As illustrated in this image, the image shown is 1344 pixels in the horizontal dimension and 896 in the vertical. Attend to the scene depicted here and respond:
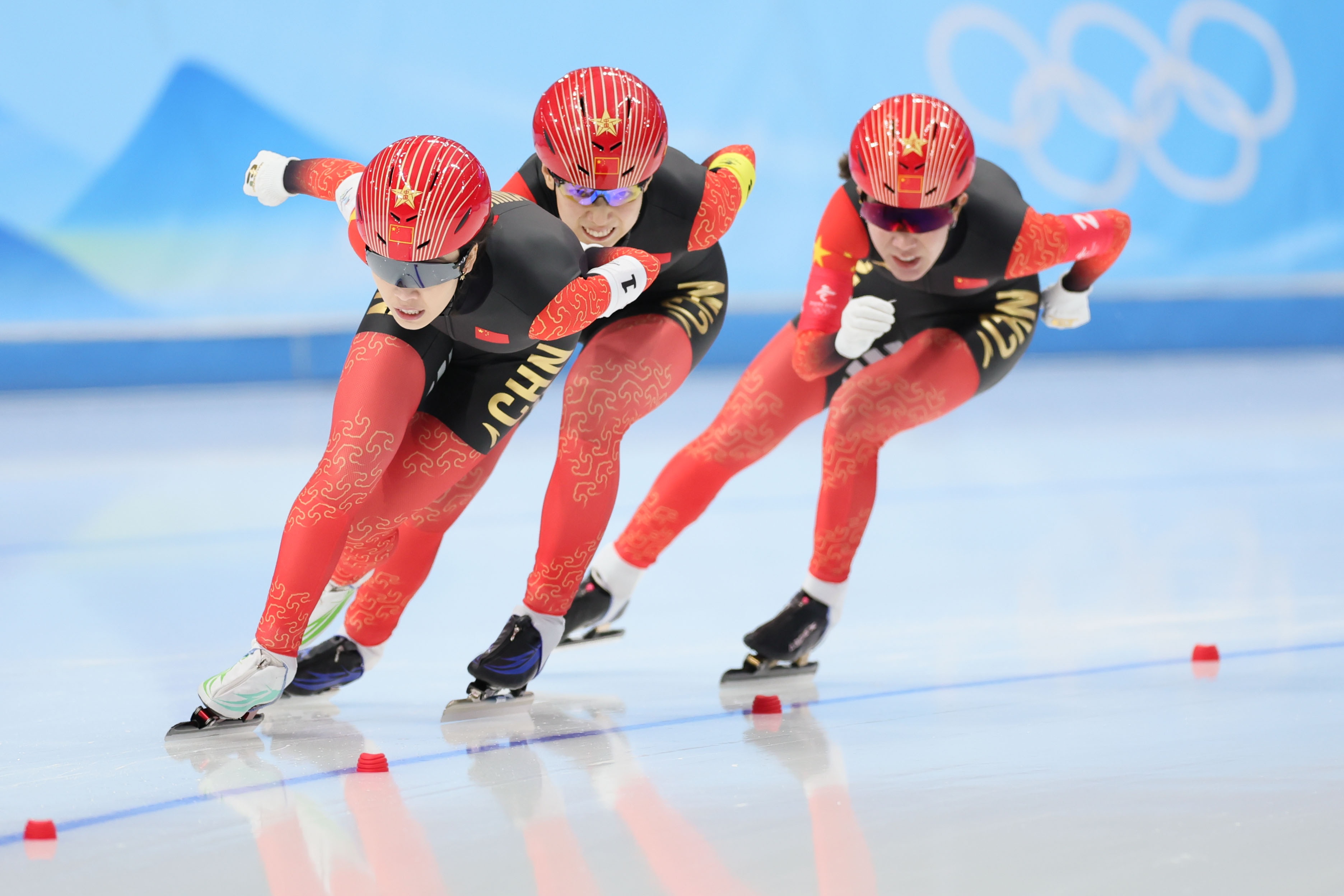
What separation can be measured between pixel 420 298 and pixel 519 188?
723 mm

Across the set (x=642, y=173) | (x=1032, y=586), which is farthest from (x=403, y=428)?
(x=1032, y=586)

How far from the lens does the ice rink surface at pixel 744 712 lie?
239 cm

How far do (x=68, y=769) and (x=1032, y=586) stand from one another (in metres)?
2.84

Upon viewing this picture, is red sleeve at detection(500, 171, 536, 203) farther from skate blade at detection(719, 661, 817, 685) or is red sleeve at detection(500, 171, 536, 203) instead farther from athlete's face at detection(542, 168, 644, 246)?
skate blade at detection(719, 661, 817, 685)

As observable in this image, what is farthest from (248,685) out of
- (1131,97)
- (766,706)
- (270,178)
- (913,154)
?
(1131,97)

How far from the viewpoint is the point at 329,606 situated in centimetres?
372

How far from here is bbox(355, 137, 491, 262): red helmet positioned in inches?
119

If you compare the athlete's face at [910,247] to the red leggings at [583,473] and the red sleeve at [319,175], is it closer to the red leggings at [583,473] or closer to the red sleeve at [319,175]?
the red leggings at [583,473]

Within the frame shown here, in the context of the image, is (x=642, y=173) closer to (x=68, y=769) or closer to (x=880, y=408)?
(x=880, y=408)

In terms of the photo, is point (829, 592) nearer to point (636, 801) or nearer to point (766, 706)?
point (766, 706)

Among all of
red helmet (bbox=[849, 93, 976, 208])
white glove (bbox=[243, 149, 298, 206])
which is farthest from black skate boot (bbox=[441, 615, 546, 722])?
red helmet (bbox=[849, 93, 976, 208])

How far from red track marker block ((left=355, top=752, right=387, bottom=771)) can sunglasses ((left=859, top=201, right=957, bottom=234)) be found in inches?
65.1

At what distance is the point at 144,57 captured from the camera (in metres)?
10.0

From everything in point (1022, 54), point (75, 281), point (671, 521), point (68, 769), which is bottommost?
point (68, 769)
